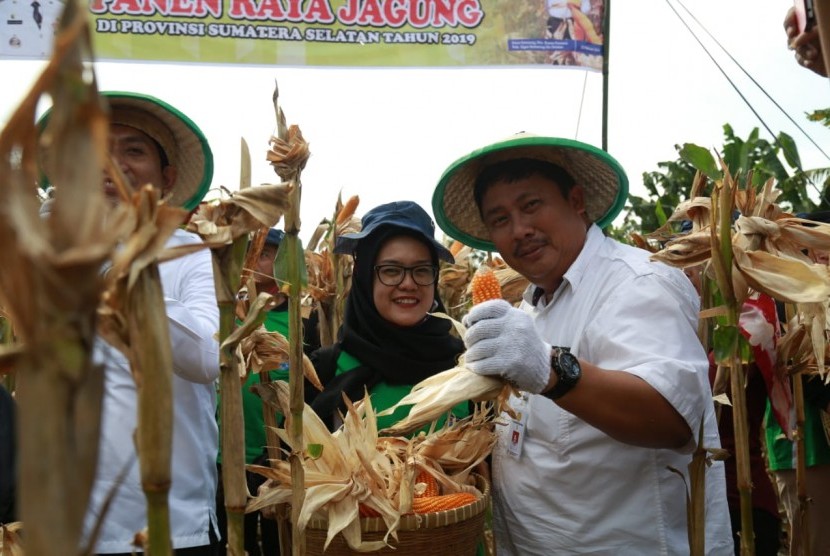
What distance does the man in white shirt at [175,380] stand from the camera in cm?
141

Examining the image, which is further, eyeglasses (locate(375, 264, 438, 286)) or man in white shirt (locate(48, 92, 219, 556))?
eyeglasses (locate(375, 264, 438, 286))

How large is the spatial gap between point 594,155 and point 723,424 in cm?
140

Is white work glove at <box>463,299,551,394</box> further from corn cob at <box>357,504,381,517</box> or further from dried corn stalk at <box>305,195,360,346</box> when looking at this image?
dried corn stalk at <box>305,195,360,346</box>

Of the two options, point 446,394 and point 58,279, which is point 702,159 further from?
point 58,279

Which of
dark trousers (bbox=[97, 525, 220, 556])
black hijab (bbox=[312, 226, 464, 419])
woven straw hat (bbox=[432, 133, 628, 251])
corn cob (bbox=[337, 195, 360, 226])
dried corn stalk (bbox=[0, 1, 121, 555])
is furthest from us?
corn cob (bbox=[337, 195, 360, 226])

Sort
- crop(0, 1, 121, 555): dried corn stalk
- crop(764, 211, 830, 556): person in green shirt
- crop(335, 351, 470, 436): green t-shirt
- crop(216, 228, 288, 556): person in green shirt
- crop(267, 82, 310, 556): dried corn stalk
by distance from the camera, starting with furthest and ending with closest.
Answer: crop(216, 228, 288, 556): person in green shirt, crop(764, 211, 830, 556): person in green shirt, crop(335, 351, 470, 436): green t-shirt, crop(267, 82, 310, 556): dried corn stalk, crop(0, 1, 121, 555): dried corn stalk

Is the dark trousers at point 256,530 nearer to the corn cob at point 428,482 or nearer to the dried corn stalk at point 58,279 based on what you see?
the corn cob at point 428,482

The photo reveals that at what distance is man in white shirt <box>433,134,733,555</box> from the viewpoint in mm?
1463

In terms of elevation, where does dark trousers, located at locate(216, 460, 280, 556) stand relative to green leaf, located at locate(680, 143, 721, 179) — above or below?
below

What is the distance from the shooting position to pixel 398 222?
2.39 m

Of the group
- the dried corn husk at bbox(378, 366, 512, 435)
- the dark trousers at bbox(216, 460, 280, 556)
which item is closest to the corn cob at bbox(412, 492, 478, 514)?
the dried corn husk at bbox(378, 366, 512, 435)

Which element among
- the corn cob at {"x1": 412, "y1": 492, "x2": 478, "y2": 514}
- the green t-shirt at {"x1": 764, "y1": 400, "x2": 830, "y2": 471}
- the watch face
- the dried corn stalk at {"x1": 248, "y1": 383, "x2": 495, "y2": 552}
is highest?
the watch face

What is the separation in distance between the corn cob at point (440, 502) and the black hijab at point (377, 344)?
2.23 feet

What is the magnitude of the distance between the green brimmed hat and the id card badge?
0.94 meters
